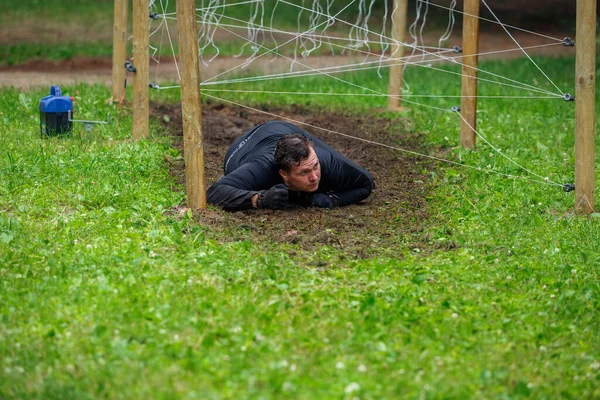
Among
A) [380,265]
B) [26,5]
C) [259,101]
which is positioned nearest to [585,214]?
[380,265]

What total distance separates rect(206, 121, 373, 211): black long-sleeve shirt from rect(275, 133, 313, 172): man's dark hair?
0.23 metres

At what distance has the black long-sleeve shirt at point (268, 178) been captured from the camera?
6.27m

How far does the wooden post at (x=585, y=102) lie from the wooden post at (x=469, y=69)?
5.81 feet

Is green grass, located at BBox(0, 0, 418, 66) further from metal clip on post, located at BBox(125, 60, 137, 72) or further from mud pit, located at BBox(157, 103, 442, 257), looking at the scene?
metal clip on post, located at BBox(125, 60, 137, 72)

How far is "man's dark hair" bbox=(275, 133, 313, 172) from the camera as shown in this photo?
6.10 meters

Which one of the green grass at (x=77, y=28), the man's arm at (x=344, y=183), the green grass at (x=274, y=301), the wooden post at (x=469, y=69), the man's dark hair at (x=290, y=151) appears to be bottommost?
the green grass at (x=274, y=301)

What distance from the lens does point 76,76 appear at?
1277cm

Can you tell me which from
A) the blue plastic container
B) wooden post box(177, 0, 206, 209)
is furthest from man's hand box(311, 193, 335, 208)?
the blue plastic container

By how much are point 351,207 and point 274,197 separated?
0.64m

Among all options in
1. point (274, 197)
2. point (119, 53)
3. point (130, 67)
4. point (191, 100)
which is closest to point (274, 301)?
point (274, 197)

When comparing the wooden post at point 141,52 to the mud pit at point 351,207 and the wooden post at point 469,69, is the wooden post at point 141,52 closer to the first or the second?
the mud pit at point 351,207

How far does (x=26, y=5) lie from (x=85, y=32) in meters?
2.70

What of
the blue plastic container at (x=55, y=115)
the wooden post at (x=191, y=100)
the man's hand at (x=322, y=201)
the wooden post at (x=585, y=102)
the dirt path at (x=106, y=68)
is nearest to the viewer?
the wooden post at (x=191, y=100)

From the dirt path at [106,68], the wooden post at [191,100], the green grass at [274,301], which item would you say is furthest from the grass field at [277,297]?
the dirt path at [106,68]
